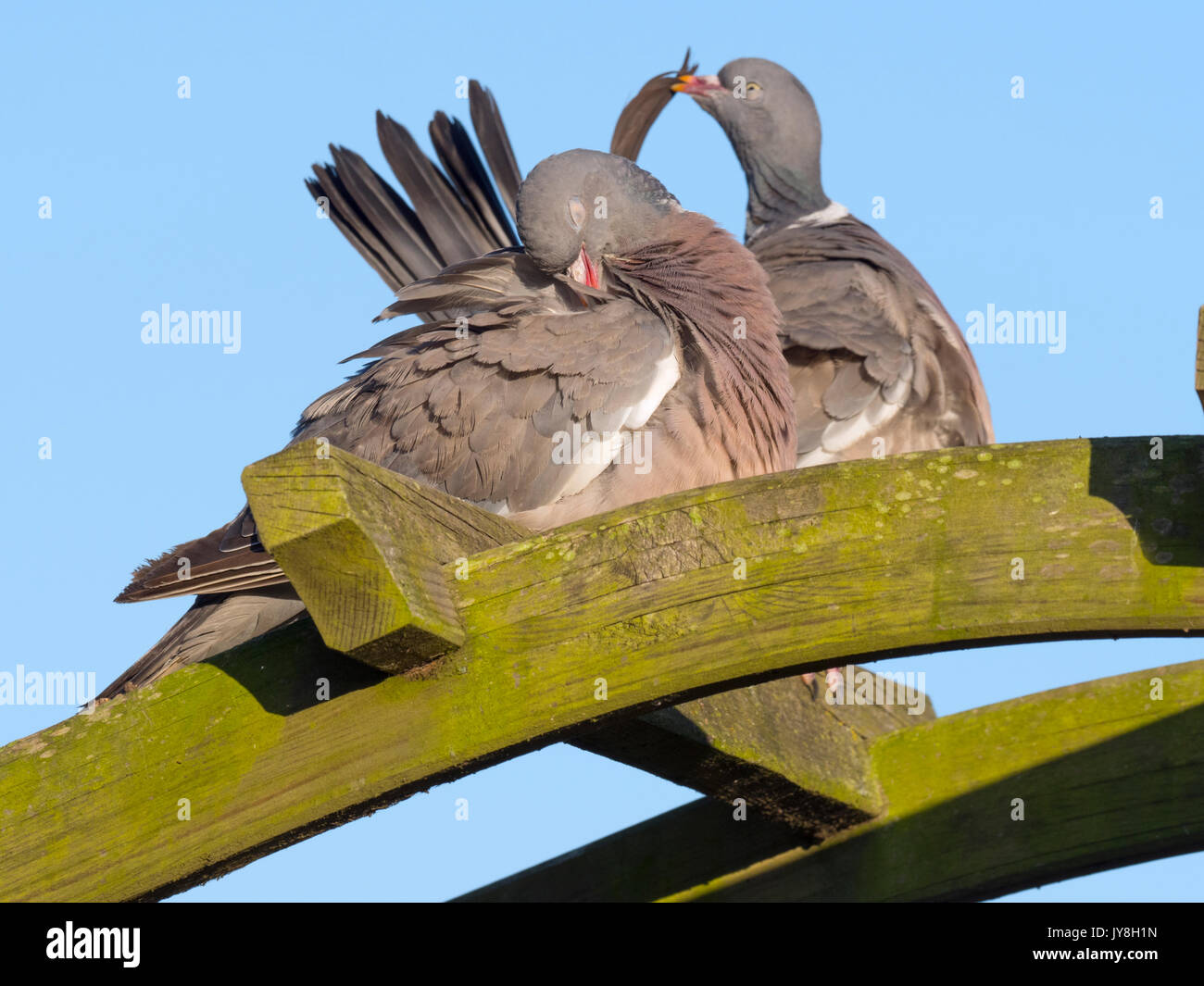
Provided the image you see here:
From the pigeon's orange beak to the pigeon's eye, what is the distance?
113 inches

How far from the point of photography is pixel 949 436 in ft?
18.8

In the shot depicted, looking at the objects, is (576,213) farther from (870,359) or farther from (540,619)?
(540,619)

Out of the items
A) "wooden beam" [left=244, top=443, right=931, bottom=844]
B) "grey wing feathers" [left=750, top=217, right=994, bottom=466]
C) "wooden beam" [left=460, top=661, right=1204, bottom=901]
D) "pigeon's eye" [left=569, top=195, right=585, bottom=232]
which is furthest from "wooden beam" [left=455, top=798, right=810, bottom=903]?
"grey wing feathers" [left=750, top=217, right=994, bottom=466]

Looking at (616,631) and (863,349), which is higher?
(863,349)

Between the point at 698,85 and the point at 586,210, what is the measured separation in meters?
2.94

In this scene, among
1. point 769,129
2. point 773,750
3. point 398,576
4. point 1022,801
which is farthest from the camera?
point 769,129

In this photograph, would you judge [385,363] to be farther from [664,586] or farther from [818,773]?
[664,586]

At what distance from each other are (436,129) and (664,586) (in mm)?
3219

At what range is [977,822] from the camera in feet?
11.4

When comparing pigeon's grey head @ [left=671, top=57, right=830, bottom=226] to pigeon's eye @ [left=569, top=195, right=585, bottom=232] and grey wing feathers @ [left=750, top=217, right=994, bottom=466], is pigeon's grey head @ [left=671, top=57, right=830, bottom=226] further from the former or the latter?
pigeon's eye @ [left=569, top=195, right=585, bottom=232]

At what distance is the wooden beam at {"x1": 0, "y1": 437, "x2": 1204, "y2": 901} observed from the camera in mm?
2270

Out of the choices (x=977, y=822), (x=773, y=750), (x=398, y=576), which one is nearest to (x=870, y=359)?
(x=977, y=822)

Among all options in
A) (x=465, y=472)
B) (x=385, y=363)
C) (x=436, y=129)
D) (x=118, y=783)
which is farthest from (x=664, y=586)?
(x=436, y=129)

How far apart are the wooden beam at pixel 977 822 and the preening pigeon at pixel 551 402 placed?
84 cm
